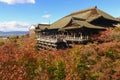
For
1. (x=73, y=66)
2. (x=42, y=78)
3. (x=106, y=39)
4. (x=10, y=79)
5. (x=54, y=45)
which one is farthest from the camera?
(x=54, y=45)

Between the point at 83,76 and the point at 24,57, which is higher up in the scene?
the point at 24,57

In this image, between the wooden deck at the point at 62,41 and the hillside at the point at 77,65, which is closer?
the hillside at the point at 77,65

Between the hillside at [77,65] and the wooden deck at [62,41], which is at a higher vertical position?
the wooden deck at [62,41]

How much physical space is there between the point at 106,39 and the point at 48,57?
36.4 feet

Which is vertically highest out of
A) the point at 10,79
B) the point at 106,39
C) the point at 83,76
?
the point at 106,39

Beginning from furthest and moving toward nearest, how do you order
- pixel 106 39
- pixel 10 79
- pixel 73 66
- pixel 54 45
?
pixel 54 45, pixel 106 39, pixel 73 66, pixel 10 79

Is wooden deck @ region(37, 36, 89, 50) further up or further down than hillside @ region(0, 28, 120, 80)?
further up

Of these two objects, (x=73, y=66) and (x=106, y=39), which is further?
(x=106, y=39)

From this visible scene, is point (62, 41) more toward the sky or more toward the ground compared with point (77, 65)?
more toward the sky

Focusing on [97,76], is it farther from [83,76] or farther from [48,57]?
[48,57]

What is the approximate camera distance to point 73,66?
25.8m

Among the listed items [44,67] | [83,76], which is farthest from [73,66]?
[44,67]

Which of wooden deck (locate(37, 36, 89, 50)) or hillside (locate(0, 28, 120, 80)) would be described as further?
wooden deck (locate(37, 36, 89, 50))

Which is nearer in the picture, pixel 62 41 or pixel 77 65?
pixel 77 65
